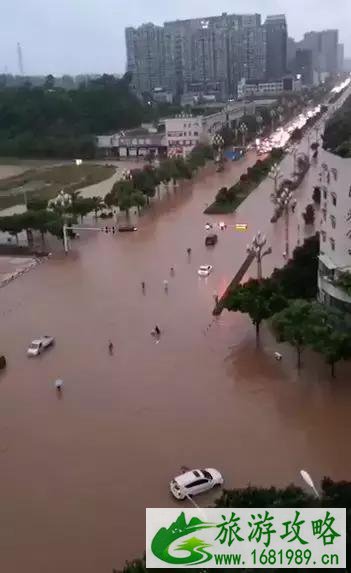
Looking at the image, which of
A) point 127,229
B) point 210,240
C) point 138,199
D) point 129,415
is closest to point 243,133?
point 138,199

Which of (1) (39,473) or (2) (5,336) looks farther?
(2) (5,336)

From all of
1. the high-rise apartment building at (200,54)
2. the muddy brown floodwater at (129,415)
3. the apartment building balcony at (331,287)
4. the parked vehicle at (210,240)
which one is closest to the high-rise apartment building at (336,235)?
the apartment building balcony at (331,287)

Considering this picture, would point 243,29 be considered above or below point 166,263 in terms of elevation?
above

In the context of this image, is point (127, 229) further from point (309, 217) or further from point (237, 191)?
point (237, 191)

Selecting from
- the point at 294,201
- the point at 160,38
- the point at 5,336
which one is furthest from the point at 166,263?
the point at 160,38

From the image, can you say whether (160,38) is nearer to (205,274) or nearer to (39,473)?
(205,274)

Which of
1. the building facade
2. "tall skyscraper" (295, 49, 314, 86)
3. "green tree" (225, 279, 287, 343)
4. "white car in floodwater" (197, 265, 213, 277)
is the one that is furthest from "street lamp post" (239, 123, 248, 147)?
"tall skyscraper" (295, 49, 314, 86)

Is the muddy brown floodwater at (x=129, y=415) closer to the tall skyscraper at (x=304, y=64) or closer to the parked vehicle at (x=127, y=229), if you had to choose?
the parked vehicle at (x=127, y=229)
